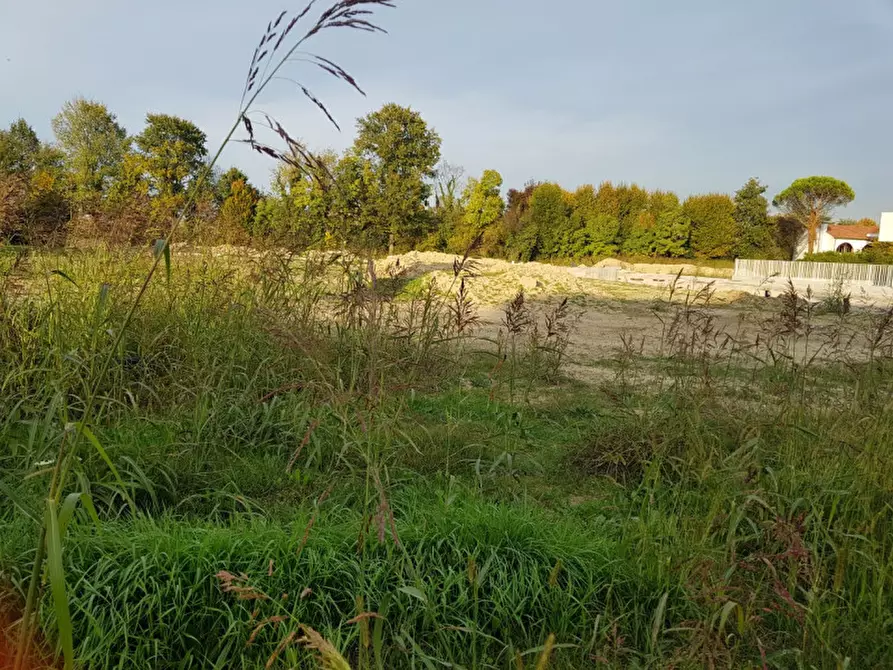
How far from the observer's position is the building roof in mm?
52938

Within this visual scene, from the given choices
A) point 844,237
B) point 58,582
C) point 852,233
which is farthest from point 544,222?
point 58,582

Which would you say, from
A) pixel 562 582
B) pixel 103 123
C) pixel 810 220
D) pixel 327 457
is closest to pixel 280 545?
pixel 562 582

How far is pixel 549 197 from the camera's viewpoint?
1431 inches

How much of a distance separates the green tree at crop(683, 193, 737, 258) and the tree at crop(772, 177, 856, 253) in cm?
1402

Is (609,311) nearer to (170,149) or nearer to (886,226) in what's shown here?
(170,149)

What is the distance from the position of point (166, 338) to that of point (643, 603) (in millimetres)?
3439

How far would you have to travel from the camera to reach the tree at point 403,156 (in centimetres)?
3262

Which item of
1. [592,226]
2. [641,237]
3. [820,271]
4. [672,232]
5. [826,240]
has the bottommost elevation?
[820,271]

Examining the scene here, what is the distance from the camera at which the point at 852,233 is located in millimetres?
53969

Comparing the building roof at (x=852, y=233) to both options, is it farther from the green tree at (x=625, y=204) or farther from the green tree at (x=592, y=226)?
the green tree at (x=592, y=226)

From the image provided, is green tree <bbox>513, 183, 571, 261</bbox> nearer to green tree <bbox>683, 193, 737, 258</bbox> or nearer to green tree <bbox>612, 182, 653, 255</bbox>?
green tree <bbox>612, 182, 653, 255</bbox>

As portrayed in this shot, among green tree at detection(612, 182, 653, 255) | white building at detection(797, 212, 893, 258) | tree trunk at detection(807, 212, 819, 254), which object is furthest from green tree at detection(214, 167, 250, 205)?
white building at detection(797, 212, 893, 258)

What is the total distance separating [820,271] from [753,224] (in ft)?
34.8

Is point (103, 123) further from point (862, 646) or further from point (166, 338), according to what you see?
point (862, 646)
